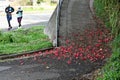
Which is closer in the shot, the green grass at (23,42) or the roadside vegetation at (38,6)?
the green grass at (23,42)

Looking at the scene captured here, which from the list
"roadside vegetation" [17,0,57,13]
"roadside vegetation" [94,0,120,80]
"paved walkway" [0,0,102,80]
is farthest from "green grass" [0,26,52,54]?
"roadside vegetation" [17,0,57,13]

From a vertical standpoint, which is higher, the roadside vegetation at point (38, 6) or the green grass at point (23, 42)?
the green grass at point (23, 42)

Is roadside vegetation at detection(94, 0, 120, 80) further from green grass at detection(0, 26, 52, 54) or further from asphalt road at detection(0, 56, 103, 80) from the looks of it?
green grass at detection(0, 26, 52, 54)

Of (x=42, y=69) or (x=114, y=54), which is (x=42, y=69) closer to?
(x=42, y=69)

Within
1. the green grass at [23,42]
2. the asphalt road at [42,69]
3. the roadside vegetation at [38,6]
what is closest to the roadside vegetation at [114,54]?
the asphalt road at [42,69]

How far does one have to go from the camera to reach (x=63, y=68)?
10.3 m

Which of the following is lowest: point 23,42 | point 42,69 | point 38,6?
point 38,6

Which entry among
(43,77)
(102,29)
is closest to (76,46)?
(102,29)

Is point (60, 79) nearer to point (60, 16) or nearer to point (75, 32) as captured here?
point (75, 32)

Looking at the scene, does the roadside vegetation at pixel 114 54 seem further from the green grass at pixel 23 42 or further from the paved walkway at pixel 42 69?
the green grass at pixel 23 42

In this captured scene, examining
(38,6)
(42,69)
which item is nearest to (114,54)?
(42,69)

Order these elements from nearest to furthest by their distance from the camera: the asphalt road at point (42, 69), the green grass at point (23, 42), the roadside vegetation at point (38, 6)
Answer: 1. the asphalt road at point (42, 69)
2. the green grass at point (23, 42)
3. the roadside vegetation at point (38, 6)

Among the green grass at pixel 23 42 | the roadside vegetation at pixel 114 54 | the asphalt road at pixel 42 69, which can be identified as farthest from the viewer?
the green grass at pixel 23 42

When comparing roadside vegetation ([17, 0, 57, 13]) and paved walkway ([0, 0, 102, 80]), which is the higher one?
paved walkway ([0, 0, 102, 80])
